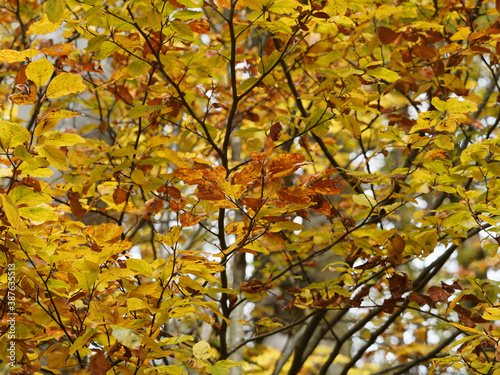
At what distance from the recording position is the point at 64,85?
3.93ft

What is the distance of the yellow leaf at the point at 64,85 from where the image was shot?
1.19m

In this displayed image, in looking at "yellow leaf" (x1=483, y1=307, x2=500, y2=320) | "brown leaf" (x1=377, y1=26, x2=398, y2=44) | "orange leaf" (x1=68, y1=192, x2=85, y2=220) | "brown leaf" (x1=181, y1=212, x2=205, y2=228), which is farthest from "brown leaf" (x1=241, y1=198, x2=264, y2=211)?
"brown leaf" (x1=377, y1=26, x2=398, y2=44)

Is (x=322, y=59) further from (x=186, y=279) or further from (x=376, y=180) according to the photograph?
(x=186, y=279)

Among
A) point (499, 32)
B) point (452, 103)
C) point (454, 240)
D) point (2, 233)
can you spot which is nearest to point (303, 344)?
point (454, 240)

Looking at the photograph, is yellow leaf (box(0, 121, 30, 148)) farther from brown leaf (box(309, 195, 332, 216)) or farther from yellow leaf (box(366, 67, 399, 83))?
yellow leaf (box(366, 67, 399, 83))

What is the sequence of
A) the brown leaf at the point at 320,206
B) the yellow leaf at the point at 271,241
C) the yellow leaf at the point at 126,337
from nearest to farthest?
the yellow leaf at the point at 126,337 < the yellow leaf at the point at 271,241 < the brown leaf at the point at 320,206

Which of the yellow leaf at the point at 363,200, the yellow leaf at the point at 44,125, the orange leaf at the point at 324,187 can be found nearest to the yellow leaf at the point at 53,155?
the yellow leaf at the point at 44,125

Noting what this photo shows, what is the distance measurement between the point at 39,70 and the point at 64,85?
0.08 meters

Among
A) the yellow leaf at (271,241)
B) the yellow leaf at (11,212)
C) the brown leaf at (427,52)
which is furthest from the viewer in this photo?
the brown leaf at (427,52)

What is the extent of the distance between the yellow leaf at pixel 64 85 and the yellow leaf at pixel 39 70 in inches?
1.6

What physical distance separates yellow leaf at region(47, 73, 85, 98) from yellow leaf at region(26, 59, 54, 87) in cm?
4

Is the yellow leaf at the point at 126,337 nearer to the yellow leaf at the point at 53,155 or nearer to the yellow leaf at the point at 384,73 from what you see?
the yellow leaf at the point at 53,155

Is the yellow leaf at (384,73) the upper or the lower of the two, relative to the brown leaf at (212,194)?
upper

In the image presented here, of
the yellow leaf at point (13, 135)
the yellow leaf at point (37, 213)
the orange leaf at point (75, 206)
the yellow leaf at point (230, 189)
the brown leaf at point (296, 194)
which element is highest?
the orange leaf at point (75, 206)
